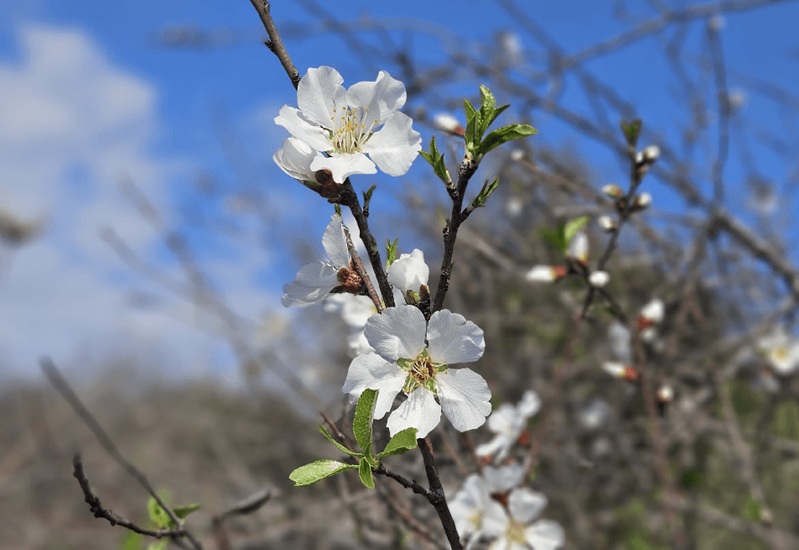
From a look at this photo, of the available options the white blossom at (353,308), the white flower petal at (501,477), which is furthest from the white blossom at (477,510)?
the white blossom at (353,308)

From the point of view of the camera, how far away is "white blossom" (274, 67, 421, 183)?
0.88 meters

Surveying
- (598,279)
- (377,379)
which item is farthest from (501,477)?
(377,379)

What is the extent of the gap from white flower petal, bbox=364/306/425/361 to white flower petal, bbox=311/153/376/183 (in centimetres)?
18

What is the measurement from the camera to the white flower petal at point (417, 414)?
862 millimetres

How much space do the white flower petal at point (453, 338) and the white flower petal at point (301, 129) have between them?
0.91 ft

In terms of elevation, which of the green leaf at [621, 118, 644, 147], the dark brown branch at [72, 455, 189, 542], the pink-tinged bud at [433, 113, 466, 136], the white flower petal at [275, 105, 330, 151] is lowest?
the dark brown branch at [72, 455, 189, 542]

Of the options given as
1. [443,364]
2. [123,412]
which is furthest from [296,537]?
[123,412]

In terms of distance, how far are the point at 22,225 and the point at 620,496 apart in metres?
4.99

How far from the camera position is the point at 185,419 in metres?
6.30

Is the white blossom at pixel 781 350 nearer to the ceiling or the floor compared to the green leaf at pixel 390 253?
nearer to the ceiling

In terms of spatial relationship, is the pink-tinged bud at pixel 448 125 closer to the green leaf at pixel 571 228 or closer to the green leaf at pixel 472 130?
the green leaf at pixel 571 228

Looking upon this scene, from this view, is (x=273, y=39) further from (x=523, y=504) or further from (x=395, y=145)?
(x=523, y=504)

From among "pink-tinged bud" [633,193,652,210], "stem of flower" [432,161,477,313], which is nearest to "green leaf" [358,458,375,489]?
"stem of flower" [432,161,477,313]

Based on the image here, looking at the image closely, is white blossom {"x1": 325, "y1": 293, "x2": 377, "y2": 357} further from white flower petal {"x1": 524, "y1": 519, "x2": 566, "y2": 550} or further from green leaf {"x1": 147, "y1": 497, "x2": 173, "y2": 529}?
white flower petal {"x1": 524, "y1": 519, "x2": 566, "y2": 550}
